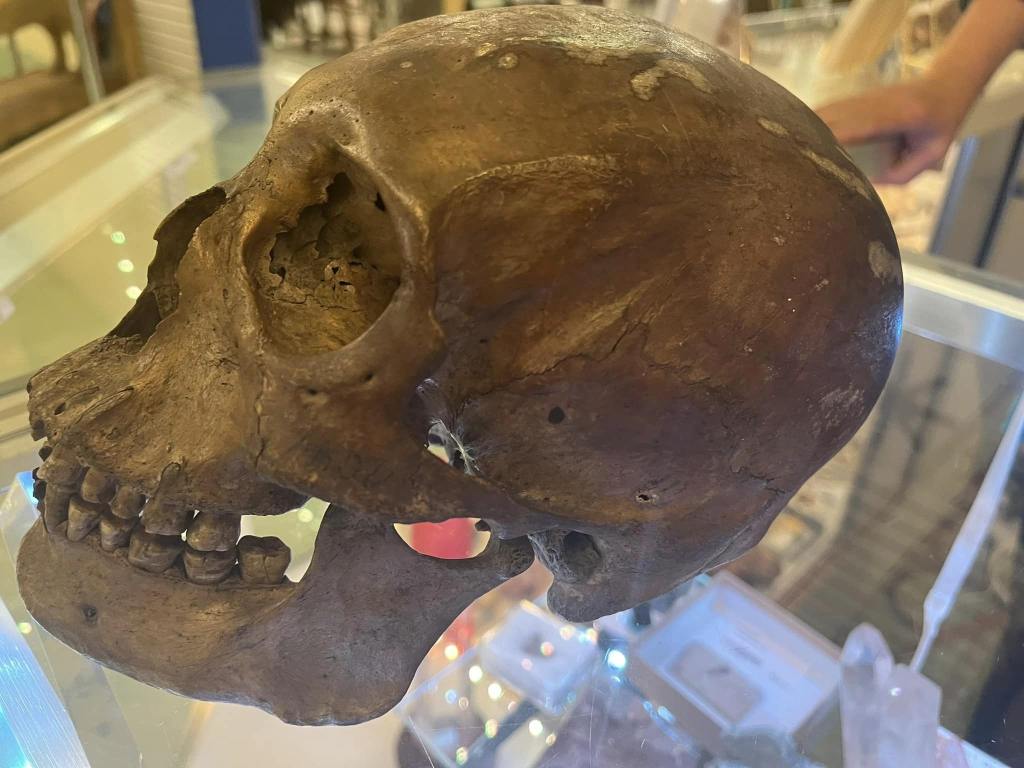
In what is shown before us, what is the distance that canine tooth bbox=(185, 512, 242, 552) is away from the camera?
2.91ft

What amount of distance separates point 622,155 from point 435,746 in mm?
987

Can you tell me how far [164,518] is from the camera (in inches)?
34.1

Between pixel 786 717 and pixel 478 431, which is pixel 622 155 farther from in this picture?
pixel 786 717

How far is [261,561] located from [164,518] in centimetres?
13

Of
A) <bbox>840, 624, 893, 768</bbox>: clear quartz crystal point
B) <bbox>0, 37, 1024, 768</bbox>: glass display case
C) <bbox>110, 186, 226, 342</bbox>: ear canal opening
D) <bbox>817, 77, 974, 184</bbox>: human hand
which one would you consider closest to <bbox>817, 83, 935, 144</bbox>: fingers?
<bbox>817, 77, 974, 184</bbox>: human hand

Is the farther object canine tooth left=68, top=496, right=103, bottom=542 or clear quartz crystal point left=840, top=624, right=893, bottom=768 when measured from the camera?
clear quartz crystal point left=840, top=624, right=893, bottom=768

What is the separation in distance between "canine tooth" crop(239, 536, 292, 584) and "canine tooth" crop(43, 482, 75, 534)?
19 centimetres

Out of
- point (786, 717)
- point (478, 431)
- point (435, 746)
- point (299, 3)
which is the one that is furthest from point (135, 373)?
point (299, 3)

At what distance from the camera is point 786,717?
4.76ft

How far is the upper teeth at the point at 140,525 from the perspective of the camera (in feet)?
2.88

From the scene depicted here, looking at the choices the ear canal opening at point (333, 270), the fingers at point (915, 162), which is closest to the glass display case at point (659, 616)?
the fingers at point (915, 162)

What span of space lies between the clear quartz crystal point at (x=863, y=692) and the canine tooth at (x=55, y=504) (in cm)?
122

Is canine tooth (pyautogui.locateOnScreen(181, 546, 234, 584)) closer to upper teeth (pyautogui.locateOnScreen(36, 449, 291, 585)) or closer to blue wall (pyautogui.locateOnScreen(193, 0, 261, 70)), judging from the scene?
upper teeth (pyautogui.locateOnScreen(36, 449, 291, 585))

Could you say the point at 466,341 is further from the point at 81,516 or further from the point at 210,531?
the point at 81,516
